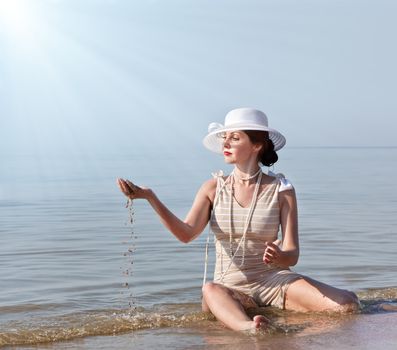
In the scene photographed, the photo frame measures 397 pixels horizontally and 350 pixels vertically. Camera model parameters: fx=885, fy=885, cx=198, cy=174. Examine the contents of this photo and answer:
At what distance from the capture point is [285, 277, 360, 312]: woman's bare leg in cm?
592

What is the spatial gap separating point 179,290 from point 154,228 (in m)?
4.01

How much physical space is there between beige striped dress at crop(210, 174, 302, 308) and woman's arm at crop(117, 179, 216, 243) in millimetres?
99

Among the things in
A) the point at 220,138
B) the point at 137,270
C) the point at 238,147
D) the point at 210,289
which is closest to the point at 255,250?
the point at 210,289

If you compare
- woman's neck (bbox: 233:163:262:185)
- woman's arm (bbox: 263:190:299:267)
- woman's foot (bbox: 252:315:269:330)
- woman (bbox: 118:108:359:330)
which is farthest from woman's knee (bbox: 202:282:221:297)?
woman's neck (bbox: 233:163:262:185)

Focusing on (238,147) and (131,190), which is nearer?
(131,190)

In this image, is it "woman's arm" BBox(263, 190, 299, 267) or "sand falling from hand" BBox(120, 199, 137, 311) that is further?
"sand falling from hand" BBox(120, 199, 137, 311)

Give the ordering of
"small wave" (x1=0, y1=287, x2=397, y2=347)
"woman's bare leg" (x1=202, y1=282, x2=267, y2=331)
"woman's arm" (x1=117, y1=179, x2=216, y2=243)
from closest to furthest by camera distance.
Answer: "woman's bare leg" (x1=202, y1=282, x2=267, y2=331), "small wave" (x1=0, y1=287, x2=397, y2=347), "woman's arm" (x1=117, y1=179, x2=216, y2=243)

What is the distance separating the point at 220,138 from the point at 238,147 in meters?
0.25

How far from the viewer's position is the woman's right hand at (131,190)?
18.1 ft

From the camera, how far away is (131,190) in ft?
18.3

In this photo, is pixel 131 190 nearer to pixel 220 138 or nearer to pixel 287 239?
pixel 220 138

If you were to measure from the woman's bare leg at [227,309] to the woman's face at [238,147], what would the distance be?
89 centimetres

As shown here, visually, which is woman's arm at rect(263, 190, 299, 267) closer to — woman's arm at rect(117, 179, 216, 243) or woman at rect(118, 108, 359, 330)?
woman at rect(118, 108, 359, 330)

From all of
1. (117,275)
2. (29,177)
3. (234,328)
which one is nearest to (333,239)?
(117,275)
